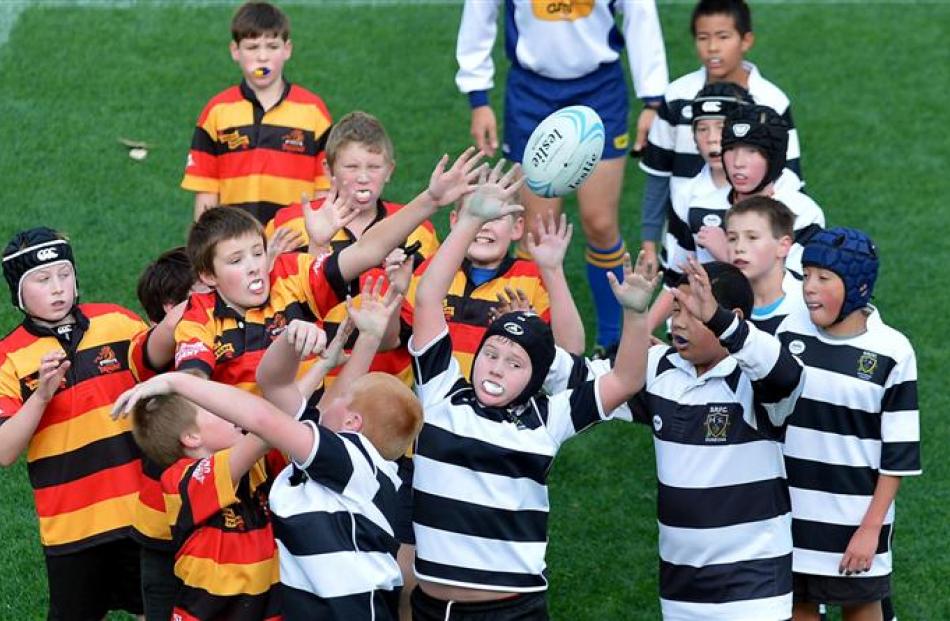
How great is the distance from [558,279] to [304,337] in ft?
4.02

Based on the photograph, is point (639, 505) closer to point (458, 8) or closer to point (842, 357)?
point (842, 357)

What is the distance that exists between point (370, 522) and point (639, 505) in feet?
9.32

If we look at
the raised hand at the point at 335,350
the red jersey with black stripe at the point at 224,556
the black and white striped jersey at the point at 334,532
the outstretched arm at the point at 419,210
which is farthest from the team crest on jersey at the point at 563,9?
the black and white striped jersey at the point at 334,532

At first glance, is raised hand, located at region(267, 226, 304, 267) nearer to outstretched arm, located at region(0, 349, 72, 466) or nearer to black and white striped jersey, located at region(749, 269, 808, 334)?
outstretched arm, located at region(0, 349, 72, 466)

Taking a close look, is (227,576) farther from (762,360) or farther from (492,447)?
(762,360)

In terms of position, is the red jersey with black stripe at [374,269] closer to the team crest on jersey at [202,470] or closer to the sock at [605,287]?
the team crest on jersey at [202,470]

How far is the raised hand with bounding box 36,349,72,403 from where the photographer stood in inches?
198

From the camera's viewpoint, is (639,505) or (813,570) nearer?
(813,570)

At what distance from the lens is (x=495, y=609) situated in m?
4.96

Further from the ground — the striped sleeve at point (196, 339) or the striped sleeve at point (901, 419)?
the striped sleeve at point (196, 339)

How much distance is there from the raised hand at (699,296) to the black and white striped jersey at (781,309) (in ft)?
2.59

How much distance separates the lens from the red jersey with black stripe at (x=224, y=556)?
4859mm

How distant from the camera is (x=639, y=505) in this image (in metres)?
7.20

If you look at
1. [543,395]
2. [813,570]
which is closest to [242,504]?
[543,395]
